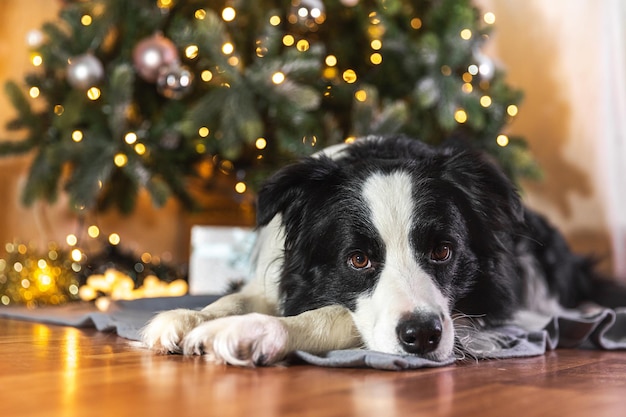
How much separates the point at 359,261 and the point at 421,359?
37 cm

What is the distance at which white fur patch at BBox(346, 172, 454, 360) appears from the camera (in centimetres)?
184

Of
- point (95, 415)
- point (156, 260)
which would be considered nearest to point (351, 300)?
point (95, 415)

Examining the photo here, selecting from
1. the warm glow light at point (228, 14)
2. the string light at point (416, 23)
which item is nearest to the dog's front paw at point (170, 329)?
the warm glow light at point (228, 14)

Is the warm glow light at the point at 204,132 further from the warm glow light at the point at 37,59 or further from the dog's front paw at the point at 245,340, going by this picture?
the dog's front paw at the point at 245,340

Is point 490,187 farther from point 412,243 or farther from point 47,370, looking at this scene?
point 47,370

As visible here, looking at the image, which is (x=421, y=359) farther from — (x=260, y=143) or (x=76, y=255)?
(x=76, y=255)

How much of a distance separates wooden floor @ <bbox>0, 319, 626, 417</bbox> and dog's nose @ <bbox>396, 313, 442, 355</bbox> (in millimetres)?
64

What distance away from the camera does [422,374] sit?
174 centimetres

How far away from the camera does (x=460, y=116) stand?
398 centimetres

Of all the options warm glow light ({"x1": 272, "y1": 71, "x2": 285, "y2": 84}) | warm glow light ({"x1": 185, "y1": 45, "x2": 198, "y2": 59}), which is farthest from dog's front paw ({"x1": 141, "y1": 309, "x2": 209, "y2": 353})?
warm glow light ({"x1": 185, "y1": 45, "x2": 198, "y2": 59})

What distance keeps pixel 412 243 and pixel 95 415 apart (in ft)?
3.47

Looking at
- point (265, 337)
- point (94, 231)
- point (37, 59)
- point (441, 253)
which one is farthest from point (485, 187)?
point (94, 231)

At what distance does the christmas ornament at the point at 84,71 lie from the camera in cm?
368

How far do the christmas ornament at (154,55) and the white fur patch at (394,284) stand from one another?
1795mm
